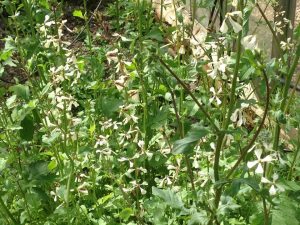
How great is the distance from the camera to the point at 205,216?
4.98ft

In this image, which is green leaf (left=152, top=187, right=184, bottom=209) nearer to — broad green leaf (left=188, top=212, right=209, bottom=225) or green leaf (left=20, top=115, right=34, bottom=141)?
broad green leaf (left=188, top=212, right=209, bottom=225)

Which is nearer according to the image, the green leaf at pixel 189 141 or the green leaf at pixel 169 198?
the green leaf at pixel 189 141

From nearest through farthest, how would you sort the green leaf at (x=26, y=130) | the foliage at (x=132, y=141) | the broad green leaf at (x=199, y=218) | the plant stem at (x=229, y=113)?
the plant stem at (x=229, y=113), the broad green leaf at (x=199, y=218), the foliage at (x=132, y=141), the green leaf at (x=26, y=130)

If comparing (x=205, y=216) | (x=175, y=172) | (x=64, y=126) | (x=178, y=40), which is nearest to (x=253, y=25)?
(x=178, y=40)

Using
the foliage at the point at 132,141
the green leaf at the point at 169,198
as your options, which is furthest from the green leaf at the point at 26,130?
the green leaf at the point at 169,198

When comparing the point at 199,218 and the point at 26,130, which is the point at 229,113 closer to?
the point at 199,218

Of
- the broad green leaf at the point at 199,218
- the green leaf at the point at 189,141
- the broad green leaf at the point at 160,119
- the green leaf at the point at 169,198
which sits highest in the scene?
the green leaf at the point at 189,141

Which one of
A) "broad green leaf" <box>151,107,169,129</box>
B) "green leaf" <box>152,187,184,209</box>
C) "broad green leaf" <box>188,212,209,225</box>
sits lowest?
"broad green leaf" <box>151,107,169,129</box>

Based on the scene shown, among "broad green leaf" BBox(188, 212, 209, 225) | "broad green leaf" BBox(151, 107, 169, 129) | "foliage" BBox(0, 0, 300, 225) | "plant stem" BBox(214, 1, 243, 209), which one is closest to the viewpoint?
"plant stem" BBox(214, 1, 243, 209)

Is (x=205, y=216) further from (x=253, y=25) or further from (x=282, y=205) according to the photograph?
(x=253, y=25)

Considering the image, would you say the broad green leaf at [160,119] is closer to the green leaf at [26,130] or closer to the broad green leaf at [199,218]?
the green leaf at [26,130]

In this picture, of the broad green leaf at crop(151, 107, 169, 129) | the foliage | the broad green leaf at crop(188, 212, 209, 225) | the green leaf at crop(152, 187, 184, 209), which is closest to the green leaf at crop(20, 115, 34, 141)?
the foliage

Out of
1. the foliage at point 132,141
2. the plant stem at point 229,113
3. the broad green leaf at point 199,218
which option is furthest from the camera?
the foliage at point 132,141

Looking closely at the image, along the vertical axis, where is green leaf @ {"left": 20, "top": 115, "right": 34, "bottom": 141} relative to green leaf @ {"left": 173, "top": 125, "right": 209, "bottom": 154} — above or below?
below
